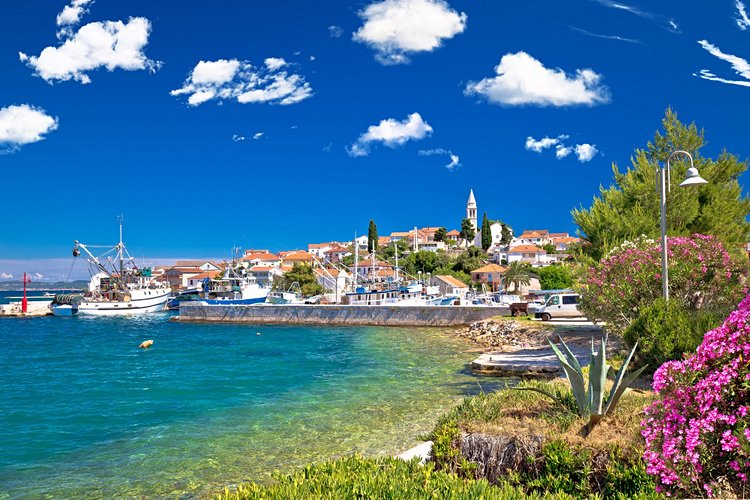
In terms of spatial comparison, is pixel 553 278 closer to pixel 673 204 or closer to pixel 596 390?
pixel 673 204

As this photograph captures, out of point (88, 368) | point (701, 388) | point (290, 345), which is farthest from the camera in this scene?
point (290, 345)

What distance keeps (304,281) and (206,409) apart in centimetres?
6267

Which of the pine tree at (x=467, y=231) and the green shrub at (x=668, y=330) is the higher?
the pine tree at (x=467, y=231)

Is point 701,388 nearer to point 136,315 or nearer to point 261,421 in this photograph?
point 261,421

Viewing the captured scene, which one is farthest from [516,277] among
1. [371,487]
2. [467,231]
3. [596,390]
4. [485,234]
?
[371,487]

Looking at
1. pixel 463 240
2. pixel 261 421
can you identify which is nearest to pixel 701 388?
pixel 261 421

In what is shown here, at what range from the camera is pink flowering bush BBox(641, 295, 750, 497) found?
158 inches

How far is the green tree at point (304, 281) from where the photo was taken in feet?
256

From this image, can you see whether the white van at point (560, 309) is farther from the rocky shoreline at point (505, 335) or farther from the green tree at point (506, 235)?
the green tree at point (506, 235)

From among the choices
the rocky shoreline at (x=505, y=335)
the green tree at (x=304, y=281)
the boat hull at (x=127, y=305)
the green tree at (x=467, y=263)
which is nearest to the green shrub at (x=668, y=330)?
the rocky shoreline at (x=505, y=335)

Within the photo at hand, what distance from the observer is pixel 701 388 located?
424cm

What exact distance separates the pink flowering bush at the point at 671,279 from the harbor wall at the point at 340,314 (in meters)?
27.9

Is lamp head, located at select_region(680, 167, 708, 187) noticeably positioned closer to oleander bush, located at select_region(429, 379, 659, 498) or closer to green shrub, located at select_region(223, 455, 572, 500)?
oleander bush, located at select_region(429, 379, 659, 498)

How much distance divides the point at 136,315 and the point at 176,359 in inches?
1886
